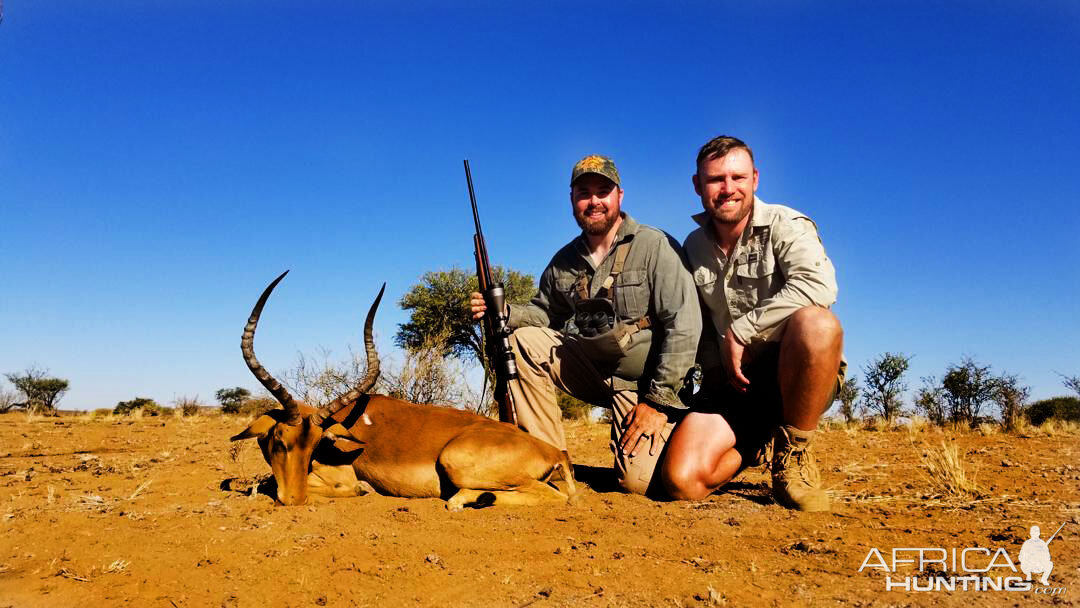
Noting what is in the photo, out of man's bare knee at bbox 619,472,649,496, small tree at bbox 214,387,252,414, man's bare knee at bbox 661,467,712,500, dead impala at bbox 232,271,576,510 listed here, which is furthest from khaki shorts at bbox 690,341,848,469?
small tree at bbox 214,387,252,414

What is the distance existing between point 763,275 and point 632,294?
1116 millimetres

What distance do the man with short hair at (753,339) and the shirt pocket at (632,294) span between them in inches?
17.7

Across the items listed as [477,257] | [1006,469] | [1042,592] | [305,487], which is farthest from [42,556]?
[1006,469]

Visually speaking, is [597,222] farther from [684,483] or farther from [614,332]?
[684,483]

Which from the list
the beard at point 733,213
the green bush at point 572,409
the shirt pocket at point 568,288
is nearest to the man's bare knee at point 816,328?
the beard at point 733,213

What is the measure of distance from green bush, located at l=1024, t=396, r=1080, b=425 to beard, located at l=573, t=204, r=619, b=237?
1524 centimetres

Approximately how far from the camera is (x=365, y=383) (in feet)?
19.3

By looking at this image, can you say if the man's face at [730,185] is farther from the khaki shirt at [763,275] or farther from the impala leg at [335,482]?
the impala leg at [335,482]

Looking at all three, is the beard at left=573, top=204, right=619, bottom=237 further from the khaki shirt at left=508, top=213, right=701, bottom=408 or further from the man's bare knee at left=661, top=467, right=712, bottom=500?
the man's bare knee at left=661, top=467, right=712, bottom=500

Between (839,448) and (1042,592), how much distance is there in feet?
17.6

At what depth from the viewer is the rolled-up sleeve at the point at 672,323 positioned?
5.34 metres

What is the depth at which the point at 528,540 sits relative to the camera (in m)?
3.95

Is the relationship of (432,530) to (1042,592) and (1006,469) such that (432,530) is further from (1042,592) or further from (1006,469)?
(1006,469)

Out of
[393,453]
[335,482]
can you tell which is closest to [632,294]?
[393,453]
